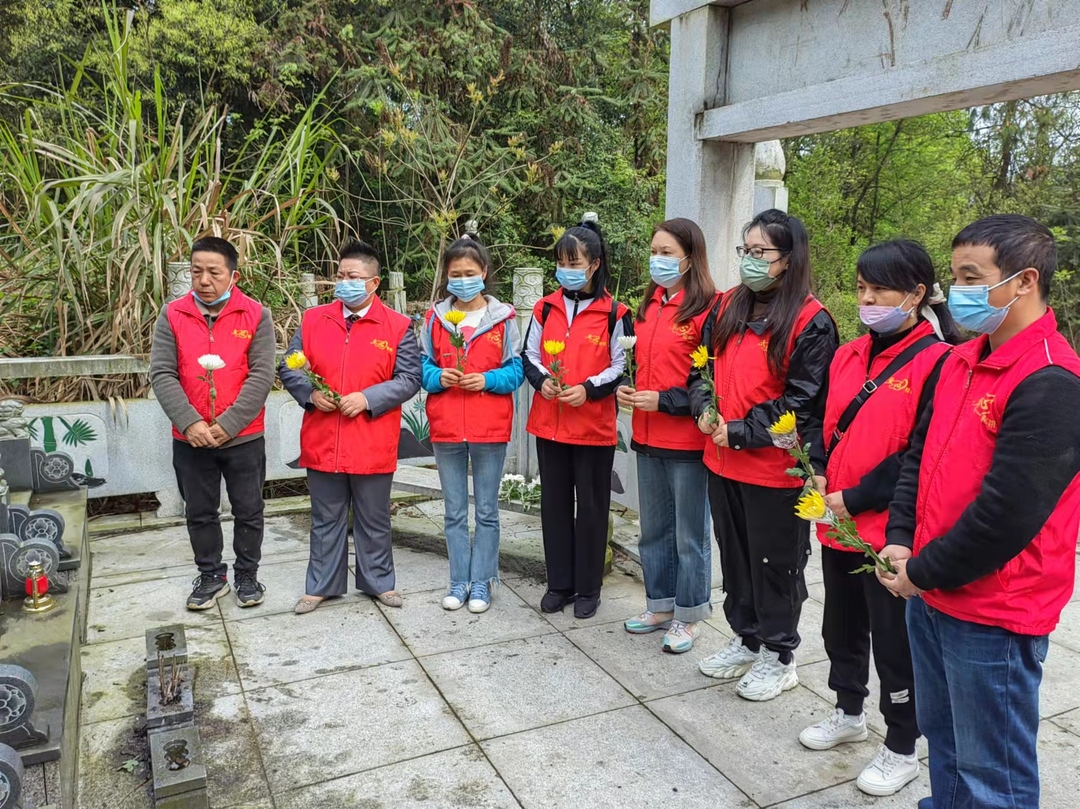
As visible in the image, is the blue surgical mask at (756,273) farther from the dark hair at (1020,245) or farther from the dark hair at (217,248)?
the dark hair at (217,248)

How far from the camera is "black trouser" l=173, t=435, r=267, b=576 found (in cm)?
381

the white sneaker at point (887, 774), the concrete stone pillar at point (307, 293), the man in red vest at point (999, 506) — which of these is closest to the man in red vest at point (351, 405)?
the concrete stone pillar at point (307, 293)

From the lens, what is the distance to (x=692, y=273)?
3.30m

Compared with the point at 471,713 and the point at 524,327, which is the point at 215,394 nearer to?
the point at 471,713

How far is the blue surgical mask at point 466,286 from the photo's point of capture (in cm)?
370

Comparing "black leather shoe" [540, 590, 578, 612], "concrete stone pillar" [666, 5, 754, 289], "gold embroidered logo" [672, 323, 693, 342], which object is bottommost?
"black leather shoe" [540, 590, 578, 612]

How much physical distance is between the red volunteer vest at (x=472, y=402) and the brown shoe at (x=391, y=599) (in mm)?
813

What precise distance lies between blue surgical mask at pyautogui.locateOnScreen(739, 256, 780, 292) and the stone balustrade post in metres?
2.42

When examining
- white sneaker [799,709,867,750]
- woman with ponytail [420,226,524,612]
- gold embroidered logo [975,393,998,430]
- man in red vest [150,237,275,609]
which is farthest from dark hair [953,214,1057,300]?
man in red vest [150,237,275,609]

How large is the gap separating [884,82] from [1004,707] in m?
2.71

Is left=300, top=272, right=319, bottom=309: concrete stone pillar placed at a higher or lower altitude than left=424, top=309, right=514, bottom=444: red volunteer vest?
higher

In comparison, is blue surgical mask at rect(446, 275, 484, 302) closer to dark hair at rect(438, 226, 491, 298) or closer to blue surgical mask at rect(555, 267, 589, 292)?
dark hair at rect(438, 226, 491, 298)

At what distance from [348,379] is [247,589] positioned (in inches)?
45.9

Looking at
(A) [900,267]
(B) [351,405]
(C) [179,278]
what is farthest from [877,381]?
(C) [179,278]
